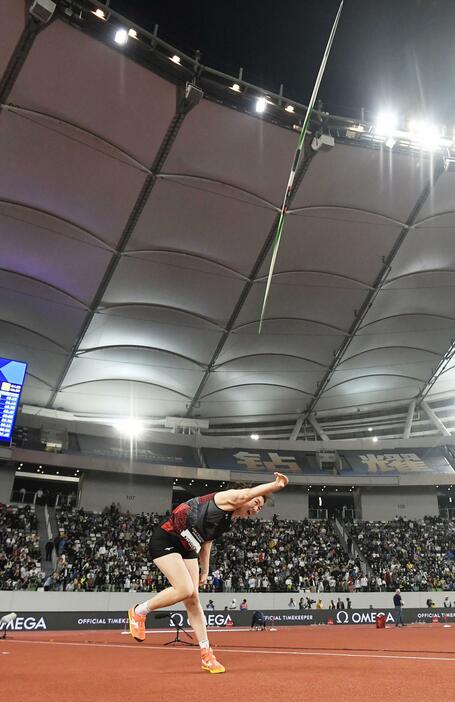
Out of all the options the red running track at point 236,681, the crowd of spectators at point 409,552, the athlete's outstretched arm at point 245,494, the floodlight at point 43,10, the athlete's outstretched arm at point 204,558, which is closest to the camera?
the red running track at point 236,681

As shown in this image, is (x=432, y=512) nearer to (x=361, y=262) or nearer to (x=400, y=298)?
(x=400, y=298)

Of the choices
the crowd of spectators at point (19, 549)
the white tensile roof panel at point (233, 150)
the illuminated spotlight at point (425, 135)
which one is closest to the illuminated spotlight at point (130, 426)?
the crowd of spectators at point (19, 549)

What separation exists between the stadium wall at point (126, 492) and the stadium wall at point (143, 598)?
11.0 meters

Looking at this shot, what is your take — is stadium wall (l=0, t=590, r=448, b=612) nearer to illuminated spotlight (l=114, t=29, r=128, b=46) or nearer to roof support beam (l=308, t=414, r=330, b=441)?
roof support beam (l=308, t=414, r=330, b=441)

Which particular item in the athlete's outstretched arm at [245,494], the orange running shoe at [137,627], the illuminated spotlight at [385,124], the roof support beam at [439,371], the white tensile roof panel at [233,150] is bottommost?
the orange running shoe at [137,627]

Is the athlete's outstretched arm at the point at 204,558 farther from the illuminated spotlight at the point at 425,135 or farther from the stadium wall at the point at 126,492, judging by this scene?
the stadium wall at the point at 126,492

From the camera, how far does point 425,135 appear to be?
88.9ft

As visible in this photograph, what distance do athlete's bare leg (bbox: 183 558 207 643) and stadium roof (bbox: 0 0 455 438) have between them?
73.6 feet

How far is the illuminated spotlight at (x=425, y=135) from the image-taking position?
2713 cm

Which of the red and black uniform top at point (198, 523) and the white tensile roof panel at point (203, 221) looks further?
the white tensile roof panel at point (203, 221)

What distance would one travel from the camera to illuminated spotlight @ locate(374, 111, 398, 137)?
26406 millimetres

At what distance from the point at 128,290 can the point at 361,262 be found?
14.9 meters

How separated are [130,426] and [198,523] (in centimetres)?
3997

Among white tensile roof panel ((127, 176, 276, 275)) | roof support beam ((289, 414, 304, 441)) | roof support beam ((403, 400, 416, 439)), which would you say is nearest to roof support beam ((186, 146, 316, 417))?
white tensile roof panel ((127, 176, 276, 275))
